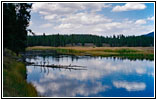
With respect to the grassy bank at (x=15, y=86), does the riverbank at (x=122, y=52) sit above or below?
below

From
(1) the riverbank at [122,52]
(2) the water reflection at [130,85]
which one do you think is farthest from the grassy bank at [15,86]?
(1) the riverbank at [122,52]

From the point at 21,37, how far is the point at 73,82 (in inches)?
650

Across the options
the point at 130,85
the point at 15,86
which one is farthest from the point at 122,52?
the point at 15,86

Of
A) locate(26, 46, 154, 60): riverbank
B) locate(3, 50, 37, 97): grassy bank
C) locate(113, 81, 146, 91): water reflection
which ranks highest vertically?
locate(3, 50, 37, 97): grassy bank

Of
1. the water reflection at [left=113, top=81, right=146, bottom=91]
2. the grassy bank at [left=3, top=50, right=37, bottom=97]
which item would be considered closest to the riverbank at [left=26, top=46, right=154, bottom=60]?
the water reflection at [left=113, top=81, right=146, bottom=91]

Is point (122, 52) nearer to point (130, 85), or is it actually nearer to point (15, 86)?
point (130, 85)

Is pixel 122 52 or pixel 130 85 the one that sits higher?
pixel 122 52

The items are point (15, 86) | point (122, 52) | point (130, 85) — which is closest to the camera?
point (15, 86)

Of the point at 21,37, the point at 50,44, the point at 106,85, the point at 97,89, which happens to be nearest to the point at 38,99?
the point at 97,89

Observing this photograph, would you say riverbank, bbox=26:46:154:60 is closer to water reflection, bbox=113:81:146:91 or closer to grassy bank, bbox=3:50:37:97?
water reflection, bbox=113:81:146:91

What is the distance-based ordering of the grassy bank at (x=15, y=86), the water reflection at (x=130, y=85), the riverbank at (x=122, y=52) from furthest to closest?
the riverbank at (x=122, y=52) < the water reflection at (x=130, y=85) < the grassy bank at (x=15, y=86)

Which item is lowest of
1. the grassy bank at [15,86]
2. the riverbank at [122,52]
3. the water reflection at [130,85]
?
the water reflection at [130,85]

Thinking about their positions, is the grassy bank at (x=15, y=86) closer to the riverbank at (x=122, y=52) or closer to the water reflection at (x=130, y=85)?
the water reflection at (x=130, y=85)

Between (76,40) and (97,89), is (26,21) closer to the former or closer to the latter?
(97,89)
